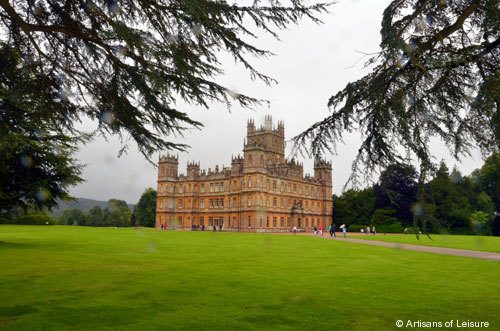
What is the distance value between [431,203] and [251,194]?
1773 inches

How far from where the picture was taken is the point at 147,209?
70938 mm

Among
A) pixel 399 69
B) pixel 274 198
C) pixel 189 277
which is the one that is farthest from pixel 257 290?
pixel 274 198

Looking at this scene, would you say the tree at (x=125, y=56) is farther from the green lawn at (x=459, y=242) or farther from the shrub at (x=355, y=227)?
the shrub at (x=355, y=227)

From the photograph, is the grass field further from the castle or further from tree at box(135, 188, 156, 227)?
tree at box(135, 188, 156, 227)

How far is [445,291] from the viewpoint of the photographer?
7.02 metres

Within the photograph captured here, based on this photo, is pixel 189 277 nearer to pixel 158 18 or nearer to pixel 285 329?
pixel 285 329

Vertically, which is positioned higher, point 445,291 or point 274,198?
point 274,198

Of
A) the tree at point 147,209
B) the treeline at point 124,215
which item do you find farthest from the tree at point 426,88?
the tree at point 147,209

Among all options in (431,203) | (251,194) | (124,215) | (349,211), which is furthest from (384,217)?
(124,215)

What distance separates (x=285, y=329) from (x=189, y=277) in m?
3.83

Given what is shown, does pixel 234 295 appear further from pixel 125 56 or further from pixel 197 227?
pixel 197 227

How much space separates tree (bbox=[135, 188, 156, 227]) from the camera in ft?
232

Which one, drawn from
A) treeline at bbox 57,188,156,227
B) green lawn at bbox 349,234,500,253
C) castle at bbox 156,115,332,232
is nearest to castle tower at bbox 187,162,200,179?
castle at bbox 156,115,332,232

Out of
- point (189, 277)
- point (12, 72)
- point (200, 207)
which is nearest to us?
point (12, 72)
